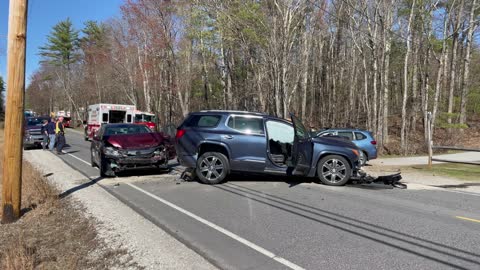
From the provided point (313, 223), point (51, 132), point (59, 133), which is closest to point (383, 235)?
point (313, 223)

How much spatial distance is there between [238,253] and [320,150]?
5131 millimetres

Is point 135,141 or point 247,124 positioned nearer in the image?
point 247,124

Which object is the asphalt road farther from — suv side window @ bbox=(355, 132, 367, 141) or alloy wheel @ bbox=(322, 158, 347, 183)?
suv side window @ bbox=(355, 132, 367, 141)

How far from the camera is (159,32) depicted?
2997 cm

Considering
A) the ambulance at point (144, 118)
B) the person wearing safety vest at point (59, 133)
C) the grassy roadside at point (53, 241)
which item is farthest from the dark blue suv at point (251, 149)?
the ambulance at point (144, 118)

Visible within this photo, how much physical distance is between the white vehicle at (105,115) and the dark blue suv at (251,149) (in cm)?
1900

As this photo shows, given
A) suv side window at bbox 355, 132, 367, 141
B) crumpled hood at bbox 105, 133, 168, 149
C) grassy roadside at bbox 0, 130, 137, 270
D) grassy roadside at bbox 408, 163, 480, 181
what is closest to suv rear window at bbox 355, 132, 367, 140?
suv side window at bbox 355, 132, 367, 141

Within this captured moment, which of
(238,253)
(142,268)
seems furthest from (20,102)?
(238,253)

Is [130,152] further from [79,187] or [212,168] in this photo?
[212,168]

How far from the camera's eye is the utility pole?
20.3 ft

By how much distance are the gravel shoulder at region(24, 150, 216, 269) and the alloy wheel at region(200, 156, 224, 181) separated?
2.35m

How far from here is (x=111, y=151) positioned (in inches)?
397

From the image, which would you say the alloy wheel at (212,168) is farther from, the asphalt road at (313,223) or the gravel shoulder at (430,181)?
the gravel shoulder at (430,181)

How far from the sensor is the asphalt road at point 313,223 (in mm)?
4422
